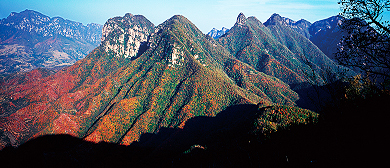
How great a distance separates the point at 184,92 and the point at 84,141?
11012 cm

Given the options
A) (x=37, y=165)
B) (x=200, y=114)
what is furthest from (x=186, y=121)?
(x=37, y=165)

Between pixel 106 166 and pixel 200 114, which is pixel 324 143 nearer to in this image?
pixel 106 166

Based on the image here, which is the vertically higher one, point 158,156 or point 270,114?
point 270,114

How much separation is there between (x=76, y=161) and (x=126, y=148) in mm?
35808

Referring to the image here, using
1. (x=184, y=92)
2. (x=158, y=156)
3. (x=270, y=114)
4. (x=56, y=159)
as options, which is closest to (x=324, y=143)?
(x=270, y=114)

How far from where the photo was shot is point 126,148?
131 m

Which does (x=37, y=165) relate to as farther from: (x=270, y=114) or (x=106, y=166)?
(x=270, y=114)

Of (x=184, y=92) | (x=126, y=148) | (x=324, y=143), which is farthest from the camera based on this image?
A: (x=184, y=92)

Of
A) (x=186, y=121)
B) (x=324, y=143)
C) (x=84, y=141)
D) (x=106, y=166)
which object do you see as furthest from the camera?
(x=186, y=121)

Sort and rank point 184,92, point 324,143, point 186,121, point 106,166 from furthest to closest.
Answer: point 184,92 < point 186,121 < point 106,166 < point 324,143

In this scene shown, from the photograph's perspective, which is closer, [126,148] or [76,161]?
[76,161]

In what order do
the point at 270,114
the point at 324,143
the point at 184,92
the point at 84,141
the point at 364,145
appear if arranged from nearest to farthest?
the point at 364,145 < the point at 324,143 < the point at 270,114 < the point at 84,141 < the point at 184,92

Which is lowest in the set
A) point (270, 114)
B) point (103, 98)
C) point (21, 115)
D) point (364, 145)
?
point (21, 115)

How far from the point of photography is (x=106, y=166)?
109 m
